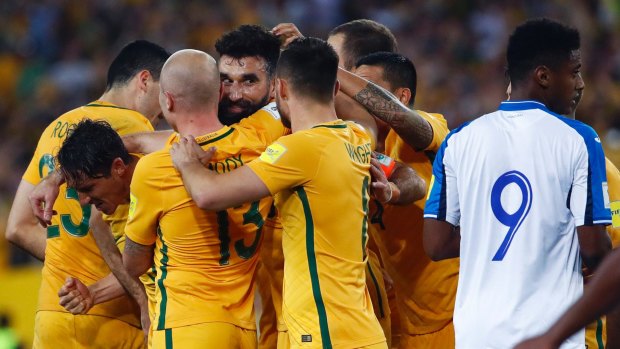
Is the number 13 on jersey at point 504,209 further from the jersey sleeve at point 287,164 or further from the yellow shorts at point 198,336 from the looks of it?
the yellow shorts at point 198,336

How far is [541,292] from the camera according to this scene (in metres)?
4.27

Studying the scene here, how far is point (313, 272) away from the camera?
4.66m

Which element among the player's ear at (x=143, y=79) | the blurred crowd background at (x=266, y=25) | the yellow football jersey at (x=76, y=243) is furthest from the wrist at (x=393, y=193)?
the blurred crowd background at (x=266, y=25)

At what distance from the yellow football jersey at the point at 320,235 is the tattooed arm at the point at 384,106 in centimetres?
74

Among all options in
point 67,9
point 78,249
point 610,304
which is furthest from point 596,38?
point 610,304

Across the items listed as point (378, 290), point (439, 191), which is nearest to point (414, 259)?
point (378, 290)

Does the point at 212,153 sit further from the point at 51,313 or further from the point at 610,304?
the point at 610,304

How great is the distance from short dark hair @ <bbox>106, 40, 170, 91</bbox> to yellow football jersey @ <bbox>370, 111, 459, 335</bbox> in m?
1.64

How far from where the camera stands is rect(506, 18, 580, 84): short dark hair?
4.51m

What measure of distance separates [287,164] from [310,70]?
495mm

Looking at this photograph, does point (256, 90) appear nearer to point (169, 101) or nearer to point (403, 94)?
point (169, 101)

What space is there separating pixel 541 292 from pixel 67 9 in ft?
43.7

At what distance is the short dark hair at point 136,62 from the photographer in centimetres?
656

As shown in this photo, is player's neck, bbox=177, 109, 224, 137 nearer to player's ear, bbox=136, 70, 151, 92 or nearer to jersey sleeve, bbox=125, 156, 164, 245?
jersey sleeve, bbox=125, 156, 164, 245
